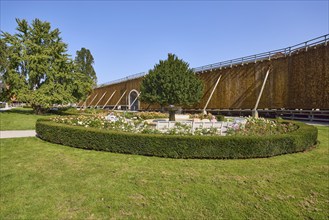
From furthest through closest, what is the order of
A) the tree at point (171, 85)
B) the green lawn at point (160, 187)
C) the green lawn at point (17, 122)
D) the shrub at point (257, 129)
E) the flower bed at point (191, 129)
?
1. the tree at point (171, 85)
2. the green lawn at point (17, 122)
3. the shrub at point (257, 129)
4. the flower bed at point (191, 129)
5. the green lawn at point (160, 187)

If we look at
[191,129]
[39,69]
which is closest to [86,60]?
[39,69]

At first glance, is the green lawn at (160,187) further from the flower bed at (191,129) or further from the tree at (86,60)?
the tree at (86,60)

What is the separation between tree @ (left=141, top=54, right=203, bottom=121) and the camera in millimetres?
24500

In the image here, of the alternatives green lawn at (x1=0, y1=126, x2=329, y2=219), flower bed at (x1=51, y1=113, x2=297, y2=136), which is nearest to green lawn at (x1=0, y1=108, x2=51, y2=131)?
flower bed at (x1=51, y1=113, x2=297, y2=136)

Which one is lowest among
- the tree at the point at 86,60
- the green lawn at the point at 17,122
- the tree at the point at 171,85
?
the green lawn at the point at 17,122

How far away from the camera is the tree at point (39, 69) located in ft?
85.7

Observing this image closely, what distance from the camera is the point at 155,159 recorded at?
7.87 m

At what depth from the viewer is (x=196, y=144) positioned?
7930 mm

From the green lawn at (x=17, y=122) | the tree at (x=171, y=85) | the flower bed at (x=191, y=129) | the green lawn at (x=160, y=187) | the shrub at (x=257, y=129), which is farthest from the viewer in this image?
the tree at (x=171, y=85)

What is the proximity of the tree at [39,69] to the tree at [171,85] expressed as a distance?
997 cm

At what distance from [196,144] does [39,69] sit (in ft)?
81.2

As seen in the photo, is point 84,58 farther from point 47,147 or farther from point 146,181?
point 146,181

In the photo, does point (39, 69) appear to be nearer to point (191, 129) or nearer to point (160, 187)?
point (191, 129)

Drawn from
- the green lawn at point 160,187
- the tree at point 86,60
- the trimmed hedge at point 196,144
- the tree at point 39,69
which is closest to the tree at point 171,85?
the tree at point 39,69
